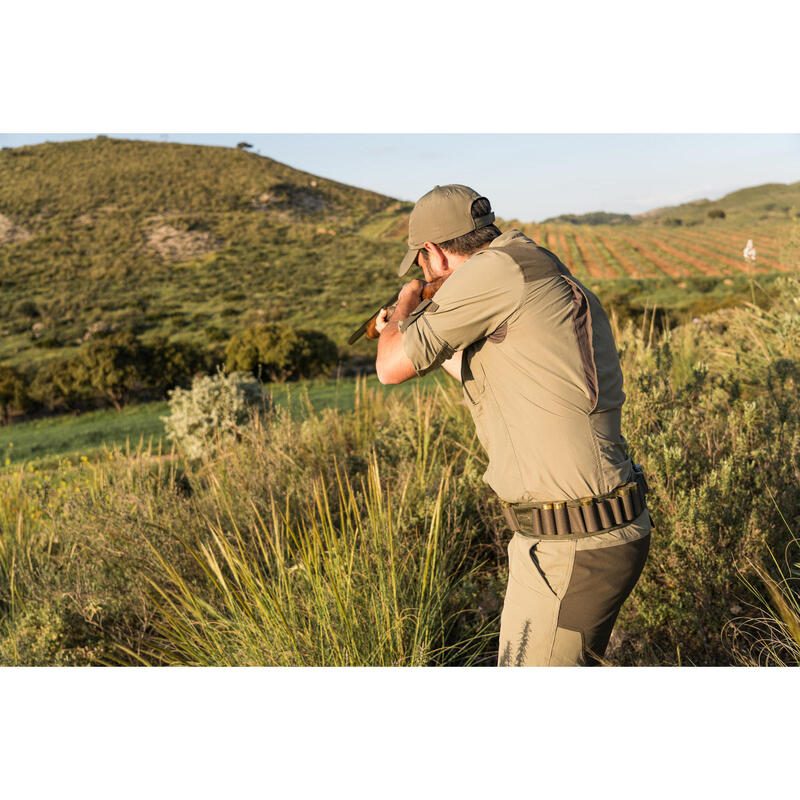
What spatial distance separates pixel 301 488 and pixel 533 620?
2366 millimetres

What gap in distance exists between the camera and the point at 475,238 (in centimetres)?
180

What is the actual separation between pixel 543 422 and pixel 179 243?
44955 mm

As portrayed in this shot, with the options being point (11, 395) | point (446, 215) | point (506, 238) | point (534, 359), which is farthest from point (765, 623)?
point (11, 395)

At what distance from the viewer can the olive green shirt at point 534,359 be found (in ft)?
5.03

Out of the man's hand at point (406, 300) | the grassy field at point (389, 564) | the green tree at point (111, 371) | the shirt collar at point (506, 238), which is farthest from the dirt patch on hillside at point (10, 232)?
the shirt collar at point (506, 238)

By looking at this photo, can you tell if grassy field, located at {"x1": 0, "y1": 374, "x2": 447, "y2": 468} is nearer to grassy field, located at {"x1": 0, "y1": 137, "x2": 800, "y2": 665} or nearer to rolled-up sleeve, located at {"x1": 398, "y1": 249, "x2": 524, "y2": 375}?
grassy field, located at {"x1": 0, "y1": 137, "x2": 800, "y2": 665}

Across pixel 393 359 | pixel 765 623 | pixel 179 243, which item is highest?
pixel 179 243

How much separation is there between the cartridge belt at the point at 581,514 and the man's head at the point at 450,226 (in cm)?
78

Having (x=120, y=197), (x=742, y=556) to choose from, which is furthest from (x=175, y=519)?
(x=120, y=197)

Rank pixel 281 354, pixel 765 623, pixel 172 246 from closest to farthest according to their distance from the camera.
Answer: pixel 765 623 → pixel 281 354 → pixel 172 246

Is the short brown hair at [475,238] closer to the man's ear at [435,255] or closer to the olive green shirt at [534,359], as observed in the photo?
the man's ear at [435,255]

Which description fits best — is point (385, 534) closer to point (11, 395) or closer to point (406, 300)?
point (406, 300)

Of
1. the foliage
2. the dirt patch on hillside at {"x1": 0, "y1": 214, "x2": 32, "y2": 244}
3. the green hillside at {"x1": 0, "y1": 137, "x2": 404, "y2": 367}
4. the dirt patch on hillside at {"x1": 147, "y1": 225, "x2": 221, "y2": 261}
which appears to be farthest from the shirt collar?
the dirt patch on hillside at {"x1": 0, "y1": 214, "x2": 32, "y2": 244}

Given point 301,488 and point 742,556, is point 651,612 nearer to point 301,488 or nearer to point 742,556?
point 742,556
